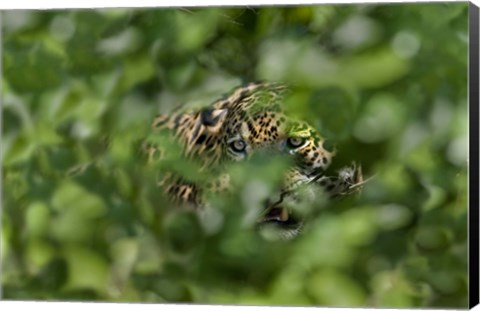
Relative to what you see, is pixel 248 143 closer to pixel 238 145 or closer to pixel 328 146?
pixel 238 145

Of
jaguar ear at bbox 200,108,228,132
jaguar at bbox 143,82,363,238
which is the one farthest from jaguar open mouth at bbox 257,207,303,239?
jaguar ear at bbox 200,108,228,132

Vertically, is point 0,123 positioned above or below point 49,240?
above

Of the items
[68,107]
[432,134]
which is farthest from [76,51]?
[432,134]

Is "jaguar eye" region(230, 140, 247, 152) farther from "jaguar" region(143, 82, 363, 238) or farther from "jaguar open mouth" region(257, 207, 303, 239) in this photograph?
"jaguar open mouth" region(257, 207, 303, 239)

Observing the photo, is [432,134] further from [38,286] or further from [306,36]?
[38,286]

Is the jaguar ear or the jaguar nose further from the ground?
the jaguar ear

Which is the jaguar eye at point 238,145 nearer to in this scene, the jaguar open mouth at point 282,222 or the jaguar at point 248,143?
the jaguar at point 248,143
